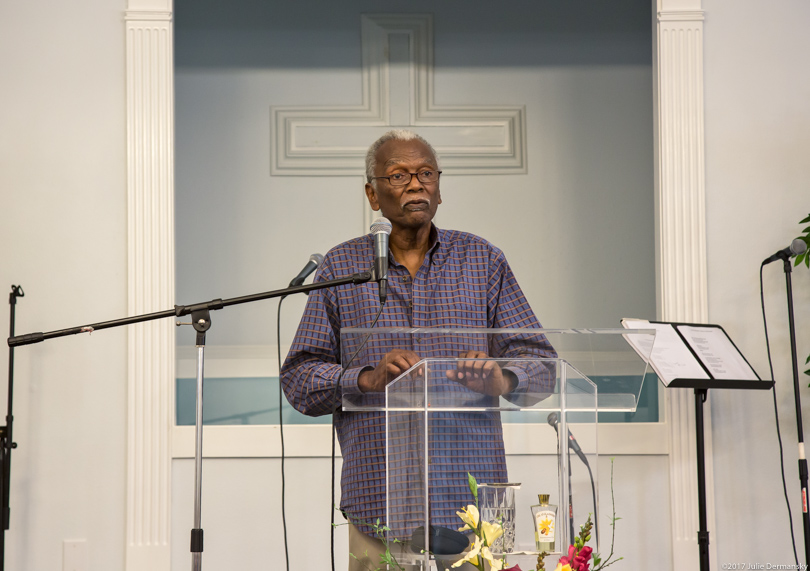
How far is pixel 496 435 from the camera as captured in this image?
1.39 m

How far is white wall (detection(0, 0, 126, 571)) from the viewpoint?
3.30 meters

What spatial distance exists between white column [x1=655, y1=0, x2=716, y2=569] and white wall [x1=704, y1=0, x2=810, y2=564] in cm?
5

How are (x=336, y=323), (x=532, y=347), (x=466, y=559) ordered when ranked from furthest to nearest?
(x=336, y=323)
(x=532, y=347)
(x=466, y=559)

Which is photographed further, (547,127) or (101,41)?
(547,127)

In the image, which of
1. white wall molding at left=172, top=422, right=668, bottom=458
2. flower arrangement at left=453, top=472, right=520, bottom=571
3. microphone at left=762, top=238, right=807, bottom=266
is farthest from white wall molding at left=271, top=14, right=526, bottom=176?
flower arrangement at left=453, top=472, right=520, bottom=571

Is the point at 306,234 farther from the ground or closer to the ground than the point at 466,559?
farther from the ground

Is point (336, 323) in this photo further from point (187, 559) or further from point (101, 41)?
point (101, 41)

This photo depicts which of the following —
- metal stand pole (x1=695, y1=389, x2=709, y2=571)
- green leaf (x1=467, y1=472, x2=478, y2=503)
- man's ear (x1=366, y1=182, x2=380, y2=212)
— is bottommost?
metal stand pole (x1=695, y1=389, x2=709, y2=571)

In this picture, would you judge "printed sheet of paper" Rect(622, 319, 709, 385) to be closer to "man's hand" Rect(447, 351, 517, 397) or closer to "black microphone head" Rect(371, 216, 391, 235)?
"black microphone head" Rect(371, 216, 391, 235)

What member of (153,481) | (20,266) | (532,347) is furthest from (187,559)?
(532,347)

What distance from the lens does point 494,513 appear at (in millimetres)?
1321

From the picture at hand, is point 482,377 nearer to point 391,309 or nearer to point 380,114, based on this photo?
point 391,309

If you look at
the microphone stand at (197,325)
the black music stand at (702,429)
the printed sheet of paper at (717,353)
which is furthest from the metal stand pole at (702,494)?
the microphone stand at (197,325)

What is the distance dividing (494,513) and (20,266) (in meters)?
2.68
